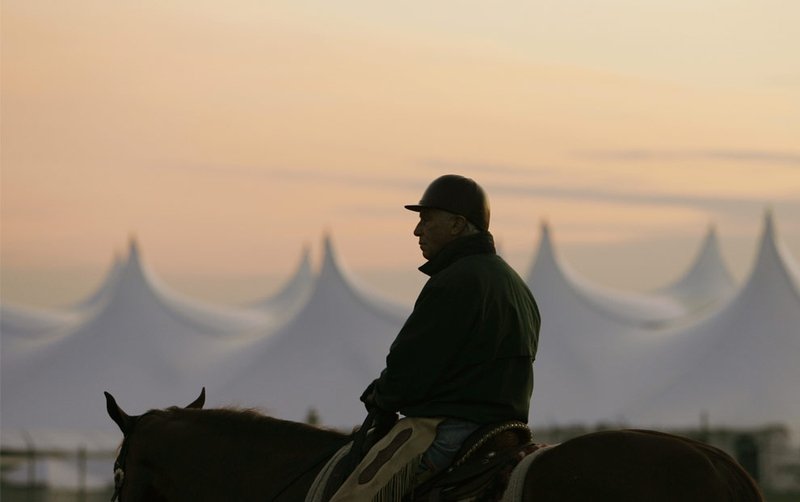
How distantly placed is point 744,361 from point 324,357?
10176 mm

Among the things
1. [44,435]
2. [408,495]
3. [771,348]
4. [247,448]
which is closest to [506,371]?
[408,495]

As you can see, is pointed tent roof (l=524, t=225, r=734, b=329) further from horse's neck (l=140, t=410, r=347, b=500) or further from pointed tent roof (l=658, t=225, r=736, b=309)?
horse's neck (l=140, t=410, r=347, b=500)

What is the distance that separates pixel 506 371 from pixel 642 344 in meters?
33.5

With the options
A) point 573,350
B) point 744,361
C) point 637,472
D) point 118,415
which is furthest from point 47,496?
point 637,472

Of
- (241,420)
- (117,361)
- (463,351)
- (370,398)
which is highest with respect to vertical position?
(463,351)

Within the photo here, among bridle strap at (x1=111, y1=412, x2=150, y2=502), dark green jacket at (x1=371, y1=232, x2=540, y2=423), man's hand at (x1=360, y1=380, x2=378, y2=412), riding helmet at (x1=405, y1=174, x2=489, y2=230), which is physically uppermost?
riding helmet at (x1=405, y1=174, x2=489, y2=230)

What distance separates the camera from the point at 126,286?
140ft

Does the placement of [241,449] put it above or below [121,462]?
above

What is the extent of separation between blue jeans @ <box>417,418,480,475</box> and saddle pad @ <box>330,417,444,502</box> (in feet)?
0.11

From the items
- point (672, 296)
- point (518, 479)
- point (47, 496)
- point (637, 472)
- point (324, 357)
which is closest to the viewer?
point (637, 472)

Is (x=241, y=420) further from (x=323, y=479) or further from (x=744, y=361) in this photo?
(x=744, y=361)

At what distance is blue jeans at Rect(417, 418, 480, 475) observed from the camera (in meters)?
6.23

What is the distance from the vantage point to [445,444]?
625 cm

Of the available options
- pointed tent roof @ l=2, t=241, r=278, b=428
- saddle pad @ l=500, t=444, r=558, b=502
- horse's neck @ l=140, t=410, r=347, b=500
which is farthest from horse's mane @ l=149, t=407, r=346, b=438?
pointed tent roof @ l=2, t=241, r=278, b=428
